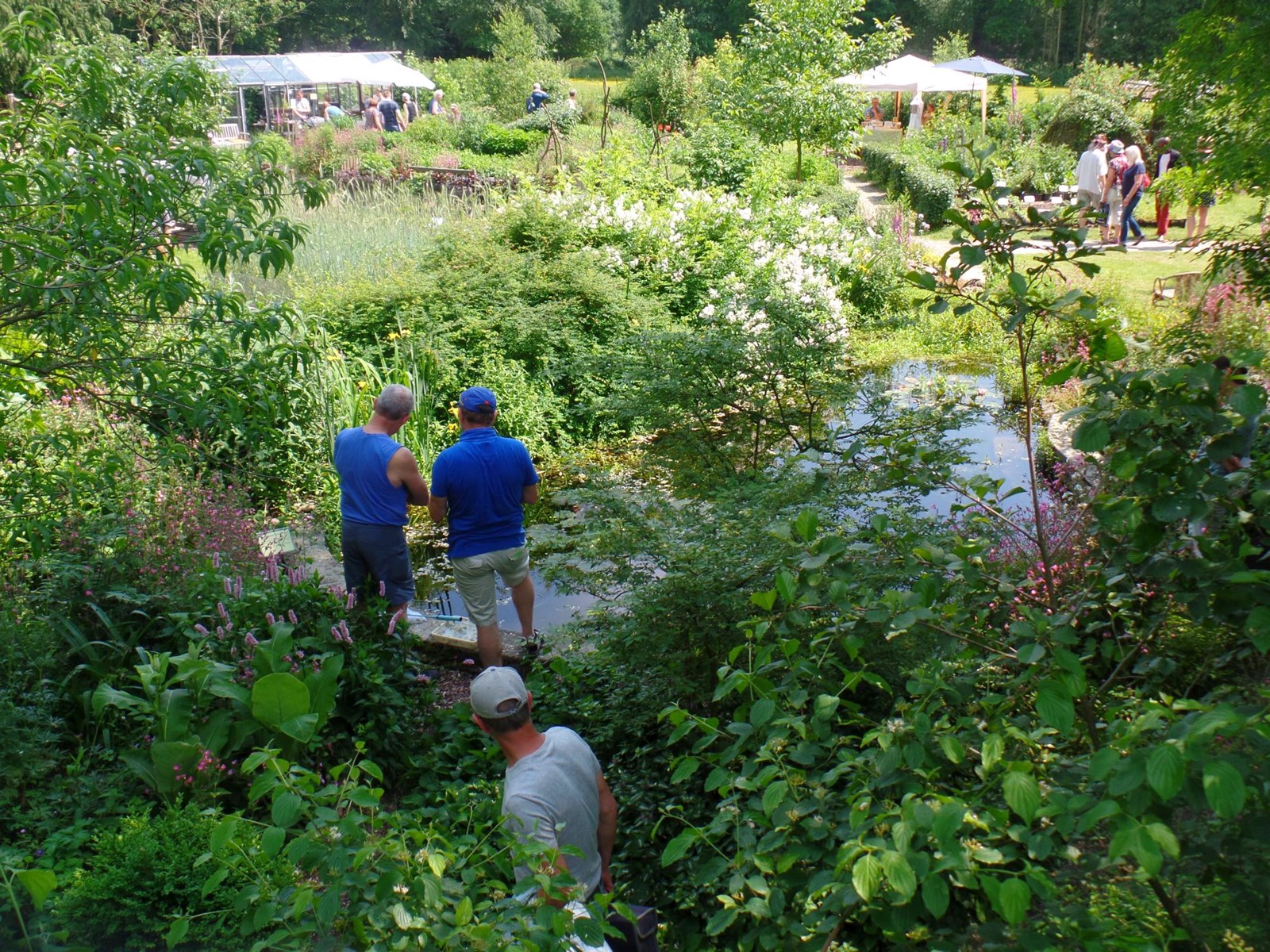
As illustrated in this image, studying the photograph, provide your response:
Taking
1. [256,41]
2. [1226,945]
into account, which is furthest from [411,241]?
[256,41]

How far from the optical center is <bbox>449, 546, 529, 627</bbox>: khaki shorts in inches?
206

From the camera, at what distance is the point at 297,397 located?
7531 millimetres

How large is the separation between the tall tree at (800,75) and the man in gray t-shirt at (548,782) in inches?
579

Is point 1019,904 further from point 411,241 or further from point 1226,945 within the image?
point 411,241

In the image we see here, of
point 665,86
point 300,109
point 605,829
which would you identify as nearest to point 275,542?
point 605,829

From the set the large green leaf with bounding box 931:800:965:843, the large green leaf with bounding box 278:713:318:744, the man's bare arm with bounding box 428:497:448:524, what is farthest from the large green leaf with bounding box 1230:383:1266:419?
the man's bare arm with bounding box 428:497:448:524

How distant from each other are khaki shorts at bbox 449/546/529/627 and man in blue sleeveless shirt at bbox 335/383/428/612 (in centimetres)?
32

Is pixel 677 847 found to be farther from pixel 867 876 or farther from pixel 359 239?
pixel 359 239

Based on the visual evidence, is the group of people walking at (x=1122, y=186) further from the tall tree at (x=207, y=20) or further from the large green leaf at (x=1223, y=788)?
the tall tree at (x=207, y=20)

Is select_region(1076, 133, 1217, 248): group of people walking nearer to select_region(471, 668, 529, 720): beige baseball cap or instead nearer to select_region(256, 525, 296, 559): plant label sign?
select_region(256, 525, 296, 559): plant label sign

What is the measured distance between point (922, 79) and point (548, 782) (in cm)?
2993

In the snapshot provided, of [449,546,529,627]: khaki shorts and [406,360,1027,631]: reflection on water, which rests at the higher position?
[449,546,529,627]: khaki shorts

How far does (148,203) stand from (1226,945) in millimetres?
4677

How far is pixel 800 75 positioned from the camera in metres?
16.5
